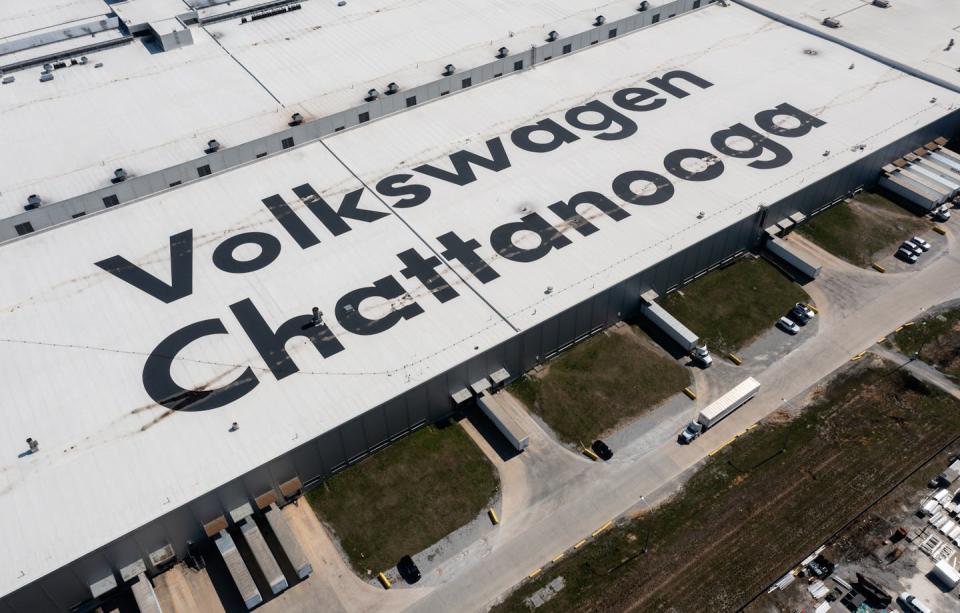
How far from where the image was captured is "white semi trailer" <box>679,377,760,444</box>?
57438 millimetres

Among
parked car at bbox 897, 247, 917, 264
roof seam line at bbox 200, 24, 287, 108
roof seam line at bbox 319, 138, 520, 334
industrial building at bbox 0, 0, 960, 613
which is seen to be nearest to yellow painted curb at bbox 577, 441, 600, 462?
industrial building at bbox 0, 0, 960, 613

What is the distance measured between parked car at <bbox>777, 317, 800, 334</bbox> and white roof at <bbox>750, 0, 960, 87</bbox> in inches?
1824

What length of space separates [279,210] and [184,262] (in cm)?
1064

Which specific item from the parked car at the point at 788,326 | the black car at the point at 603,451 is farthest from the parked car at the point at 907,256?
the black car at the point at 603,451

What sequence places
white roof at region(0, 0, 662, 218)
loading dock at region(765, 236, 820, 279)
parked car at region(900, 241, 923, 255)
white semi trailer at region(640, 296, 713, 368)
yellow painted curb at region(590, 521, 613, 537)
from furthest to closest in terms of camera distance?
parked car at region(900, 241, 923, 255)
white roof at region(0, 0, 662, 218)
loading dock at region(765, 236, 820, 279)
white semi trailer at region(640, 296, 713, 368)
yellow painted curb at region(590, 521, 613, 537)

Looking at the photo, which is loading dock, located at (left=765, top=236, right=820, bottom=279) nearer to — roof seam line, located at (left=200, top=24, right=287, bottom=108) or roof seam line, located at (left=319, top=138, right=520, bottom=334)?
roof seam line, located at (left=319, top=138, right=520, bottom=334)

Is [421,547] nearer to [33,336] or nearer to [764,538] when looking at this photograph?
[764,538]

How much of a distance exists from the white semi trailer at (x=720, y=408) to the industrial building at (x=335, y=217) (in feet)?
42.1

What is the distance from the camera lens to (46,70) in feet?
272

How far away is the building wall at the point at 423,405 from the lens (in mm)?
45938

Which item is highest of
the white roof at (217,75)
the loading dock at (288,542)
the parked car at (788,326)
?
the white roof at (217,75)

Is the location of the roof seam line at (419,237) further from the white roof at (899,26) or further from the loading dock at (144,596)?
the white roof at (899,26)

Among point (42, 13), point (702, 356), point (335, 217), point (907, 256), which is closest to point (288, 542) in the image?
point (335, 217)

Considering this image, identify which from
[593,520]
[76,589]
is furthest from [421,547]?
[76,589]
